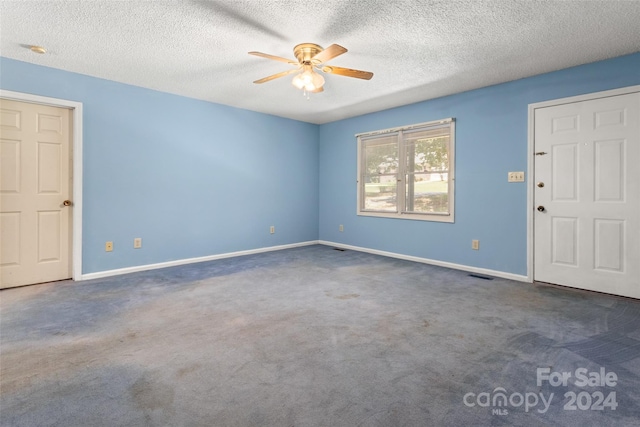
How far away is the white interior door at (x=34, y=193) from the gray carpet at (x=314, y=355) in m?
0.32

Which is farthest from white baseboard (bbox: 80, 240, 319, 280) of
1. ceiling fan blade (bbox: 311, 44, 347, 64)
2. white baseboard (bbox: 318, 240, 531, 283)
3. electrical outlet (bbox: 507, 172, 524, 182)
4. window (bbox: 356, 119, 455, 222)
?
electrical outlet (bbox: 507, 172, 524, 182)

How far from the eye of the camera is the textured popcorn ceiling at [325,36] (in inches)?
97.0

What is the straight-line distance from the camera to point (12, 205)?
352cm

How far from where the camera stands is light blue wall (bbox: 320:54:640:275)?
11.7 ft

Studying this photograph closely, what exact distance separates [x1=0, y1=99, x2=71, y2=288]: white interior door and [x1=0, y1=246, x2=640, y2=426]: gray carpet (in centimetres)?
32

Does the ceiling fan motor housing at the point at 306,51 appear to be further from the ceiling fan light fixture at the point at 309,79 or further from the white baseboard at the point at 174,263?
the white baseboard at the point at 174,263

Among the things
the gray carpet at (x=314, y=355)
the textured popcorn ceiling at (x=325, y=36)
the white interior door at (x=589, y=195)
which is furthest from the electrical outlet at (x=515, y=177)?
the gray carpet at (x=314, y=355)

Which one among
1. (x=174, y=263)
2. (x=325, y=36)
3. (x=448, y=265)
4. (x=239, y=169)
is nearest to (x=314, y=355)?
(x=325, y=36)

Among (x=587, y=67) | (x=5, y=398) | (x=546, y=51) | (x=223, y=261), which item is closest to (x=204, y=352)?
(x=5, y=398)

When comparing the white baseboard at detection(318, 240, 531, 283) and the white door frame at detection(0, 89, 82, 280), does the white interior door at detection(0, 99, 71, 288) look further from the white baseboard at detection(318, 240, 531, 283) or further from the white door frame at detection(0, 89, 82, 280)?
the white baseboard at detection(318, 240, 531, 283)

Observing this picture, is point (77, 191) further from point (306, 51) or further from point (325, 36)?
point (325, 36)

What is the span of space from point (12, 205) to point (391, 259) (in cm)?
483

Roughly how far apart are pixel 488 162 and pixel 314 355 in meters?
3.48

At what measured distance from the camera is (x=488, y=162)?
4254mm
